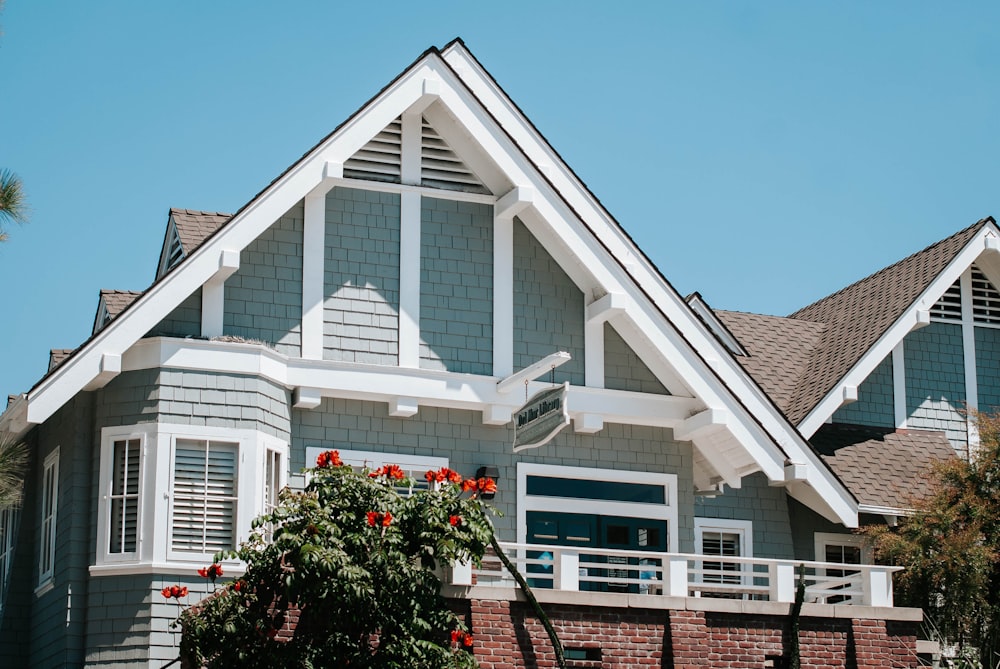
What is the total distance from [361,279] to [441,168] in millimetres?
2129

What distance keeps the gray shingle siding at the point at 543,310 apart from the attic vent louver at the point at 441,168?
886mm

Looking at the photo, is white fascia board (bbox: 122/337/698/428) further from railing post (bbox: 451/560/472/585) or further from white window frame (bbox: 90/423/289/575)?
railing post (bbox: 451/560/472/585)

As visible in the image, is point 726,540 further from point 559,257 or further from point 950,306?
point 950,306

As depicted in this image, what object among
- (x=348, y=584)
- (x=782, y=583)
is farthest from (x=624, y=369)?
(x=348, y=584)

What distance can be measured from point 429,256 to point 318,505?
5585 millimetres

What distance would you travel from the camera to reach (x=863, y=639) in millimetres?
21531

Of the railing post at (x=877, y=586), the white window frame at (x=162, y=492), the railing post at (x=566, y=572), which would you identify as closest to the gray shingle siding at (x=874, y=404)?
the railing post at (x=877, y=586)

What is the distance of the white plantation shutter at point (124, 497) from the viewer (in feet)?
69.4

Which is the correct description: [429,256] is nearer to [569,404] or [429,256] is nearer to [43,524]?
[569,404]

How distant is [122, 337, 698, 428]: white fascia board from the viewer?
21.6m

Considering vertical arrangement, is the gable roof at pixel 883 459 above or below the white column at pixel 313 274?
below

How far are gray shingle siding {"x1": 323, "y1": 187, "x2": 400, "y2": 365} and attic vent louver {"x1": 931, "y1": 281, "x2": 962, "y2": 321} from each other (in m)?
10.0

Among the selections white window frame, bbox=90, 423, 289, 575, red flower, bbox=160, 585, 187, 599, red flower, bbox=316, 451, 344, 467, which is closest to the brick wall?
red flower, bbox=316, 451, 344, 467

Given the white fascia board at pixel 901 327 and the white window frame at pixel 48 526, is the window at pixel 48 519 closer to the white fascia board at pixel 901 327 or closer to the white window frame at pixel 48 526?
the white window frame at pixel 48 526
